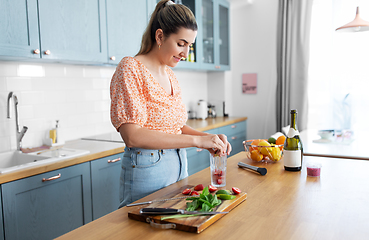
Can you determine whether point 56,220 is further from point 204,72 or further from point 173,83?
point 204,72

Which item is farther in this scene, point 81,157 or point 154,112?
point 81,157

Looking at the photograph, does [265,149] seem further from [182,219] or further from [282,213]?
[182,219]

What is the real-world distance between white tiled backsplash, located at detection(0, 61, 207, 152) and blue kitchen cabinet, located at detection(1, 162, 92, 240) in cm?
62

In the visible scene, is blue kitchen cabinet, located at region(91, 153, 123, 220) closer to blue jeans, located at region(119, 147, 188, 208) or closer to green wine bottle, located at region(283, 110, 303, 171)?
blue jeans, located at region(119, 147, 188, 208)

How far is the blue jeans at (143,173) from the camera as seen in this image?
4.53 ft

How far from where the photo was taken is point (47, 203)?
1.87 m

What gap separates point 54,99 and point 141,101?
57.9 inches

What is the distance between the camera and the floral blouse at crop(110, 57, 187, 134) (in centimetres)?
128

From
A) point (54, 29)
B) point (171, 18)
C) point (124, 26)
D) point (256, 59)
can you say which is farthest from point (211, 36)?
Answer: point (171, 18)

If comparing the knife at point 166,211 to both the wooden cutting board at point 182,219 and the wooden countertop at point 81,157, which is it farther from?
the wooden countertop at point 81,157

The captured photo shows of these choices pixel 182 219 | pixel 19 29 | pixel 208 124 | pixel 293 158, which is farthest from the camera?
pixel 208 124

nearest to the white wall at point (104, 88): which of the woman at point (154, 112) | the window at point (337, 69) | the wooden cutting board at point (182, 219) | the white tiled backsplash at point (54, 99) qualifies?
the white tiled backsplash at point (54, 99)

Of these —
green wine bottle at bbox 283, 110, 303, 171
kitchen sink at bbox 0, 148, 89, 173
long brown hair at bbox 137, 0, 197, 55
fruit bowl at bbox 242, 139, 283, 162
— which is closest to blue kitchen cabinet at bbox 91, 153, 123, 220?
kitchen sink at bbox 0, 148, 89, 173

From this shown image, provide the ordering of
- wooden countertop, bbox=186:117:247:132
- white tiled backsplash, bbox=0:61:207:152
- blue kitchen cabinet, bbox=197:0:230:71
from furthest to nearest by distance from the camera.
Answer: blue kitchen cabinet, bbox=197:0:230:71 < wooden countertop, bbox=186:117:247:132 < white tiled backsplash, bbox=0:61:207:152
